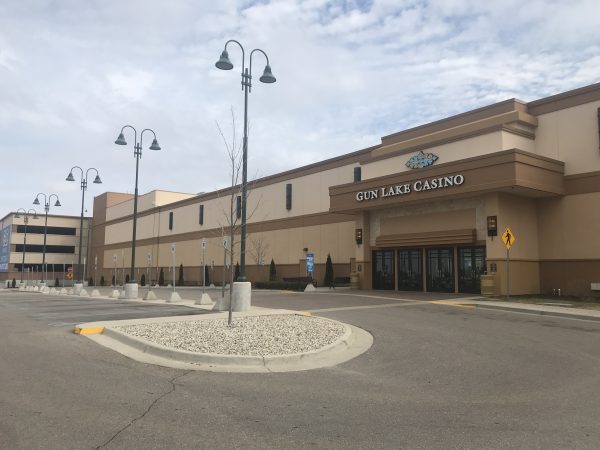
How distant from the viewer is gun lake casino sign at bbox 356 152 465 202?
83.9 ft

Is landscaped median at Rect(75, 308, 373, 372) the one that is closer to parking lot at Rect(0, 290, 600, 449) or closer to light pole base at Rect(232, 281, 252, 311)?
parking lot at Rect(0, 290, 600, 449)

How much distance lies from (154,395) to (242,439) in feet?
7.32

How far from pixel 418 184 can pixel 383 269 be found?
276 inches

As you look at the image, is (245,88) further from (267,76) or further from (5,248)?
(5,248)

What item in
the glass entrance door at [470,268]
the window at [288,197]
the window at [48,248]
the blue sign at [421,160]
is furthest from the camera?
the window at [48,248]

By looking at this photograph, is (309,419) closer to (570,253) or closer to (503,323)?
(503,323)

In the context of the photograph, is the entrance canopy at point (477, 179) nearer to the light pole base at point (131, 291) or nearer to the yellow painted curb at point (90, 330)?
the light pole base at point (131, 291)

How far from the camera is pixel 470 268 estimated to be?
89.2 ft

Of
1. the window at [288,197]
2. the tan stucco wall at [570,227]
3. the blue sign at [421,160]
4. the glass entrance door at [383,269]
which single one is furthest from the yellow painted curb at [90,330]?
the window at [288,197]

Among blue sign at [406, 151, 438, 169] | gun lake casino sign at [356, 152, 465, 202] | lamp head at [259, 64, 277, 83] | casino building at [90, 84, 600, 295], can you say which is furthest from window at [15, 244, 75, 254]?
lamp head at [259, 64, 277, 83]

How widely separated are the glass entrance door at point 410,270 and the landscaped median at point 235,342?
16.4m

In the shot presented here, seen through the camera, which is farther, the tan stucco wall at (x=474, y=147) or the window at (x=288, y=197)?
the window at (x=288, y=197)

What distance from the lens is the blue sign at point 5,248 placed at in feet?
309

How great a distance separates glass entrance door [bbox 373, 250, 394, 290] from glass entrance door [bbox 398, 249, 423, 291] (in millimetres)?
636
